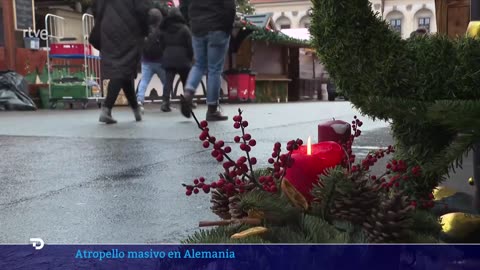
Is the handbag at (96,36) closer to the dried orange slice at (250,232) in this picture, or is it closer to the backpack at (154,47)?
the backpack at (154,47)

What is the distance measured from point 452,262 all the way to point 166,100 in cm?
867

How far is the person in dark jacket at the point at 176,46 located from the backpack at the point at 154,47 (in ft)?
0.39

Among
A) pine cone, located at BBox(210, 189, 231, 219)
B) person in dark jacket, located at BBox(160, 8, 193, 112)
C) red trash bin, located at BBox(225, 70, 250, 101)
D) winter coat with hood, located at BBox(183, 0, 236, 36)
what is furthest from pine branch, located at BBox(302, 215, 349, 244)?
red trash bin, located at BBox(225, 70, 250, 101)

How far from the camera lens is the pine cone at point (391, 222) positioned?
1.10 metres

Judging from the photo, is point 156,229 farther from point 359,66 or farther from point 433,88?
point 433,88

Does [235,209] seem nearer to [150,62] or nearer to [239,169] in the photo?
[239,169]

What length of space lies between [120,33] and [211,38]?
112 centimetres

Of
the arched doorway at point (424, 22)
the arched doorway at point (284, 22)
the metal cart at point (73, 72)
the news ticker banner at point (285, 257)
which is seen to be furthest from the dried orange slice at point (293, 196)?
the arched doorway at point (284, 22)

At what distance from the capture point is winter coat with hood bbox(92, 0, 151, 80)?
6.42 m

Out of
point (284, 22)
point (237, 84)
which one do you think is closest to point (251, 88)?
point (237, 84)

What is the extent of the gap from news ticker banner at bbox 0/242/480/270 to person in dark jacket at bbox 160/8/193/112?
8.06 metres

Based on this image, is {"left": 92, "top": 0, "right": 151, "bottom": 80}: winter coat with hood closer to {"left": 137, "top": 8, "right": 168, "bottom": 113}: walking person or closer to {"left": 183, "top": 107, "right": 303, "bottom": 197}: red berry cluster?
{"left": 137, "top": 8, "right": 168, "bottom": 113}: walking person

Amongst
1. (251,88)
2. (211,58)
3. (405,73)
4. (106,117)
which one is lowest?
(106,117)

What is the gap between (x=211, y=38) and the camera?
610 cm
